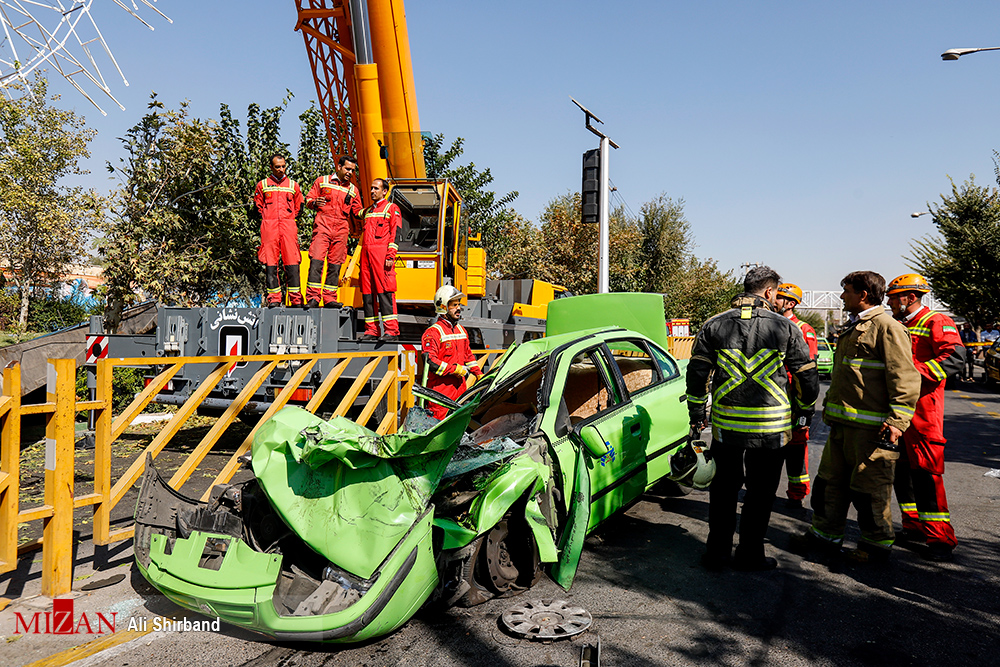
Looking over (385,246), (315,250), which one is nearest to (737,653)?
(385,246)

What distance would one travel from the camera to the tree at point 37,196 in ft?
71.0

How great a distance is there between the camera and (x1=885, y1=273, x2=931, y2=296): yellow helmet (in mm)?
4605

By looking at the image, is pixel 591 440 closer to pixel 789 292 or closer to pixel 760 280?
pixel 760 280

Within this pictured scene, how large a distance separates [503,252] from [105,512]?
1914cm

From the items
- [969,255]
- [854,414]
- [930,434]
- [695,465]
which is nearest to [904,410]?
[854,414]

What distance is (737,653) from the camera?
299cm

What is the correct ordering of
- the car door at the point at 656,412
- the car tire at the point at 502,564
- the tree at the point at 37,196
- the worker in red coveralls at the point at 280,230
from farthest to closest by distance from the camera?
1. the tree at the point at 37,196
2. the worker in red coveralls at the point at 280,230
3. the car door at the point at 656,412
4. the car tire at the point at 502,564

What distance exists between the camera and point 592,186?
37.3 feet

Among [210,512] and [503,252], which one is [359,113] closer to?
[210,512]

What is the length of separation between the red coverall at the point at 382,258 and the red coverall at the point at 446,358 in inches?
64.3

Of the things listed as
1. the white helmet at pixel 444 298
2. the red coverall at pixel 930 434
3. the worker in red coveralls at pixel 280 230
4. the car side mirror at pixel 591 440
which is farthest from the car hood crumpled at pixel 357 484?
the worker in red coveralls at pixel 280 230

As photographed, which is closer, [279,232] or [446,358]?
[446,358]

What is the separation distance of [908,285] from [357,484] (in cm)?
421

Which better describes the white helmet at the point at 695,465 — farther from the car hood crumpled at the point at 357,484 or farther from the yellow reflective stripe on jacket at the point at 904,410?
the car hood crumpled at the point at 357,484
